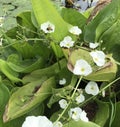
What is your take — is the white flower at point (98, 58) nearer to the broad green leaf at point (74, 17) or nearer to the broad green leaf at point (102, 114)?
the broad green leaf at point (102, 114)

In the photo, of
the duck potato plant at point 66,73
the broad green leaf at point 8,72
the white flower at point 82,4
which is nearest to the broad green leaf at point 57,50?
the duck potato plant at point 66,73

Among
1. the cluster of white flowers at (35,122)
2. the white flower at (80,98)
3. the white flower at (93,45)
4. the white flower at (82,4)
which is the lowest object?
the white flower at (82,4)

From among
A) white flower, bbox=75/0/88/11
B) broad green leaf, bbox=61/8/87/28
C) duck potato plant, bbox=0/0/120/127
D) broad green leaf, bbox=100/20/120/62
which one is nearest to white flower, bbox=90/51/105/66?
duck potato plant, bbox=0/0/120/127

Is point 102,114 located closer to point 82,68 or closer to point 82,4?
point 82,68

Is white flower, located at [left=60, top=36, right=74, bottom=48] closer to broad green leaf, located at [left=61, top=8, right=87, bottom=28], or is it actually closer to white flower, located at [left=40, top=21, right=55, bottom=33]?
white flower, located at [left=40, top=21, right=55, bottom=33]

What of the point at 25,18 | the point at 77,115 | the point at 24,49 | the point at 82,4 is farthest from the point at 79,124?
the point at 82,4

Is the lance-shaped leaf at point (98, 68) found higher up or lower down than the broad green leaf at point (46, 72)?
higher up

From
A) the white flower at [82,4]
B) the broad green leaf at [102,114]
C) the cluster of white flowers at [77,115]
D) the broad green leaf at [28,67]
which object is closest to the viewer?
the cluster of white flowers at [77,115]
